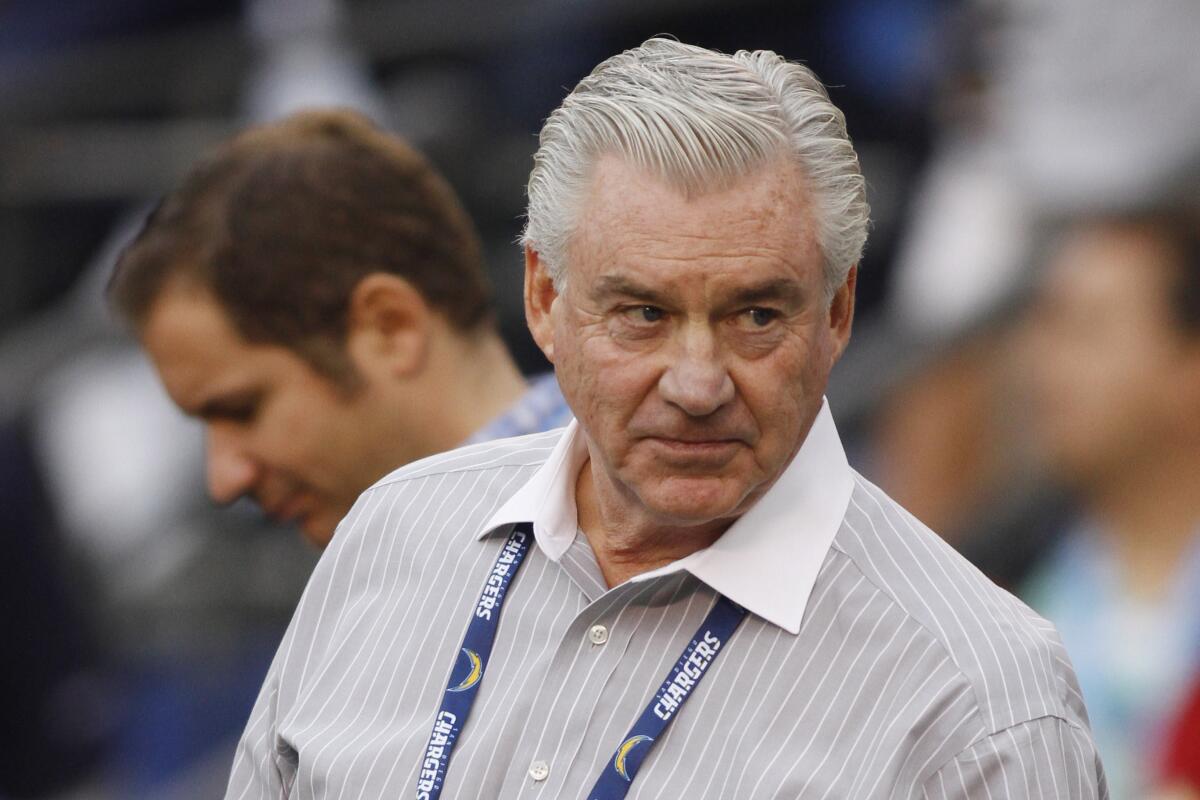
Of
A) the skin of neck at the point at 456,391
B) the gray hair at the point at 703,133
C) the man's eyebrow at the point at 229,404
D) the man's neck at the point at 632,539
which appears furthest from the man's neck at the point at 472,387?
the gray hair at the point at 703,133

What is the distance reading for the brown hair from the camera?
300 centimetres

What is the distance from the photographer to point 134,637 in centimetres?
574

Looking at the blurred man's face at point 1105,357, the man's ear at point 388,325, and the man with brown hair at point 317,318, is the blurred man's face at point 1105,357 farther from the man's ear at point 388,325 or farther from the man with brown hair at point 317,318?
the man's ear at point 388,325

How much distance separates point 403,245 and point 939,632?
1.43 metres

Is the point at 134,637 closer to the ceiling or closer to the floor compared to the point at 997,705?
closer to the floor

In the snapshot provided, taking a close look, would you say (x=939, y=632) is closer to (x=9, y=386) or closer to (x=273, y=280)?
(x=273, y=280)

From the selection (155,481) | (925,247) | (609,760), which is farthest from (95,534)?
(609,760)

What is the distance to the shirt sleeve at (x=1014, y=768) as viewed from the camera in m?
1.77

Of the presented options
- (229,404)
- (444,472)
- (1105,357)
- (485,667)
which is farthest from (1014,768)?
(1105,357)

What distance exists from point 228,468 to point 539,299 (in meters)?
1.12

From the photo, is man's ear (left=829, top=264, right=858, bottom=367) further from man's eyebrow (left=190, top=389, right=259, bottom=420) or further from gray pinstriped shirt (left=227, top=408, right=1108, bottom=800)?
man's eyebrow (left=190, top=389, right=259, bottom=420)

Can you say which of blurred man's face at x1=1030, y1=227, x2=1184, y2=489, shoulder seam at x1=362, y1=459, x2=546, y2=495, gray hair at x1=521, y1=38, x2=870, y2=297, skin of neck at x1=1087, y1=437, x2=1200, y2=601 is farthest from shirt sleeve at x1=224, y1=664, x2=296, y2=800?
blurred man's face at x1=1030, y1=227, x2=1184, y2=489

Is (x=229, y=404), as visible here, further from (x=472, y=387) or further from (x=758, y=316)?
(x=758, y=316)

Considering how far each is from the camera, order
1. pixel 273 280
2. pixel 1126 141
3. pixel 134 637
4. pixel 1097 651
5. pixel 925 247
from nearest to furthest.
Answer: pixel 273 280 → pixel 1097 651 → pixel 1126 141 → pixel 925 247 → pixel 134 637
